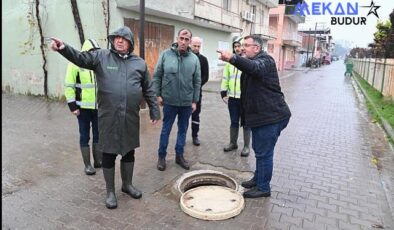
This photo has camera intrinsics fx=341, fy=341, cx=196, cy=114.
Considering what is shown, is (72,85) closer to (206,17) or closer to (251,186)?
(251,186)

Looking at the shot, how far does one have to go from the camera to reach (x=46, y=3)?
34.8ft

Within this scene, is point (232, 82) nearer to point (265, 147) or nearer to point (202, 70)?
point (202, 70)

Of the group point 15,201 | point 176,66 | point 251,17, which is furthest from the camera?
point 251,17

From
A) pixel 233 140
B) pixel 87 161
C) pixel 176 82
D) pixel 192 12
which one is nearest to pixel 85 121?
pixel 87 161

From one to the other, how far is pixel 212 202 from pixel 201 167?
126 cm

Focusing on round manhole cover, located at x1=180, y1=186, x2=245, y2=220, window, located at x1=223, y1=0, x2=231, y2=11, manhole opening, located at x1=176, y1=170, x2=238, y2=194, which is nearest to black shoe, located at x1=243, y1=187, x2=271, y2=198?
round manhole cover, located at x1=180, y1=186, x2=245, y2=220

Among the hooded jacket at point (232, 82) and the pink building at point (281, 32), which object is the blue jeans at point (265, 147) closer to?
the hooded jacket at point (232, 82)

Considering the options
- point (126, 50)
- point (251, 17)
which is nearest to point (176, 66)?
point (126, 50)

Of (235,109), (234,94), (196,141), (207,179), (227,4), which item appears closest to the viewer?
(207,179)

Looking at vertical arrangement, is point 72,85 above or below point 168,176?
above

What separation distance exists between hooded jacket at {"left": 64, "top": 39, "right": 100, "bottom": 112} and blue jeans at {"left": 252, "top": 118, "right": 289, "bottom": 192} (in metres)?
2.12

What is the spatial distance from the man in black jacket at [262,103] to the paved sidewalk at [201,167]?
56cm

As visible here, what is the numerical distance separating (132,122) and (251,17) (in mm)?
21317

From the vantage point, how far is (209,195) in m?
4.14
